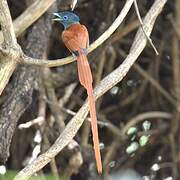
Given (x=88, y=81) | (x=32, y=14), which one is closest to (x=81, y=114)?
(x=88, y=81)

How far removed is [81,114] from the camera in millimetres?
1538

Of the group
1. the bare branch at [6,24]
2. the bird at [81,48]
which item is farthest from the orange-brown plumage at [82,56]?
the bare branch at [6,24]

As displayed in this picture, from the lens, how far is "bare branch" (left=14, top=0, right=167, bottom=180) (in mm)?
1473

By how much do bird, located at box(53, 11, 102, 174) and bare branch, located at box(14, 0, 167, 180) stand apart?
41mm

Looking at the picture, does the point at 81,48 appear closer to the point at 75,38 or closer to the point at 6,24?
the point at 75,38

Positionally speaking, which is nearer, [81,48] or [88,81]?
[88,81]

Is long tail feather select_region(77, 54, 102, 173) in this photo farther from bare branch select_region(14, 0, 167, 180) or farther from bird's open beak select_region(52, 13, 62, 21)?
bird's open beak select_region(52, 13, 62, 21)

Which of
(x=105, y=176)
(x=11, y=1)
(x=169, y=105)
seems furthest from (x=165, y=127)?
(x=11, y=1)

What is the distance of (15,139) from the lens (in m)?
2.37

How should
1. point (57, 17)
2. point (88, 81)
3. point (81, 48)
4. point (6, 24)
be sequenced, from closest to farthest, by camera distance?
point (6, 24) → point (88, 81) → point (81, 48) → point (57, 17)

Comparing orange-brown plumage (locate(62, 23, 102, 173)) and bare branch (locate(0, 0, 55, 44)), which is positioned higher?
bare branch (locate(0, 0, 55, 44))

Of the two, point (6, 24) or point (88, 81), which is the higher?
point (6, 24)

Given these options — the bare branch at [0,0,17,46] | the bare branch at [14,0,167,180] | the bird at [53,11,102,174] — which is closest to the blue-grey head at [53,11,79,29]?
the bird at [53,11,102,174]

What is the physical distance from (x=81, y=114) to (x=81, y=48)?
21cm
